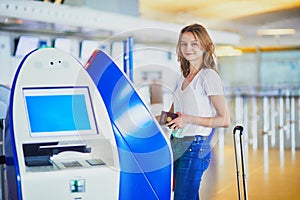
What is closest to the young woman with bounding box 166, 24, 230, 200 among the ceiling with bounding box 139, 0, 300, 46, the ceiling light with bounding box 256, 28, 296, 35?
the ceiling with bounding box 139, 0, 300, 46

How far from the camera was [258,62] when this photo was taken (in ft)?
39.2

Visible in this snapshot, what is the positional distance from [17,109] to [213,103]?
87cm

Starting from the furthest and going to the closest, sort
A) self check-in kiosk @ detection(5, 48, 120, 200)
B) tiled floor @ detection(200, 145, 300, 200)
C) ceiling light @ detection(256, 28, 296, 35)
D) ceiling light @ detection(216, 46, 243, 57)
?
ceiling light @ detection(256, 28, 296, 35) → ceiling light @ detection(216, 46, 243, 57) → tiled floor @ detection(200, 145, 300, 200) → self check-in kiosk @ detection(5, 48, 120, 200)

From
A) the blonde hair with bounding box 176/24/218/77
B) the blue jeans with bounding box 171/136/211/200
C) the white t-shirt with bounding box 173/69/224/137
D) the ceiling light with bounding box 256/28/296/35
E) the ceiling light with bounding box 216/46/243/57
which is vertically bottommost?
the blue jeans with bounding box 171/136/211/200

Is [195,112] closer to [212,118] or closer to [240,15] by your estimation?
[212,118]

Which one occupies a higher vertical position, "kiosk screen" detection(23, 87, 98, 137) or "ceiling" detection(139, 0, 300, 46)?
"ceiling" detection(139, 0, 300, 46)

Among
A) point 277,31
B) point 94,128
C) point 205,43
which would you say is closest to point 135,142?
point 94,128

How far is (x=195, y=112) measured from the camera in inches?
87.8

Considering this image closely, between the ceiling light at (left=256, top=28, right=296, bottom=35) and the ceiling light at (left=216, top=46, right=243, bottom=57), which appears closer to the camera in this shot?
the ceiling light at (left=216, top=46, right=243, bottom=57)

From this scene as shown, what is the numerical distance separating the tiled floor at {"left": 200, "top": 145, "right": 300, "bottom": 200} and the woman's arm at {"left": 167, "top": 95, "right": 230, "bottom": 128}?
39.8 inches

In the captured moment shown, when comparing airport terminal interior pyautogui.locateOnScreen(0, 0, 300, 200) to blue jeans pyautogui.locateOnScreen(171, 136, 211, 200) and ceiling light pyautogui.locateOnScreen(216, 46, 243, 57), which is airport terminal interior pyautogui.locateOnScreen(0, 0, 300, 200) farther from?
ceiling light pyautogui.locateOnScreen(216, 46, 243, 57)

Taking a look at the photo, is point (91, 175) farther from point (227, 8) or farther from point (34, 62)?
point (227, 8)

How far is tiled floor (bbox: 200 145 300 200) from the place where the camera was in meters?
4.27

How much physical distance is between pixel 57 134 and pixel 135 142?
1.12 feet
